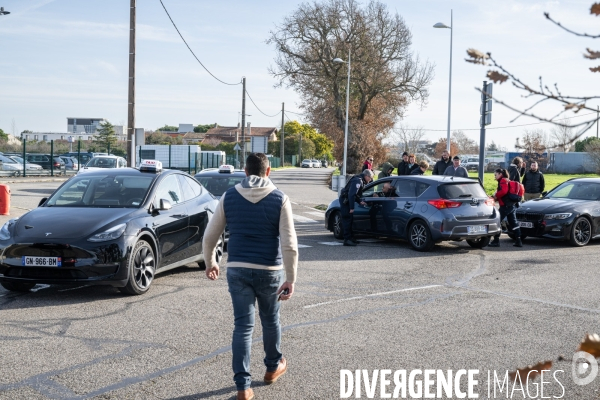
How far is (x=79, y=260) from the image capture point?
8094 mm

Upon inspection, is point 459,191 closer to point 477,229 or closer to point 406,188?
point 477,229

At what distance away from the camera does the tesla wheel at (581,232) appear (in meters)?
14.6

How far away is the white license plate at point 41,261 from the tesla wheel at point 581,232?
10.7 m

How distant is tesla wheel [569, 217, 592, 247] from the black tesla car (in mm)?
8098

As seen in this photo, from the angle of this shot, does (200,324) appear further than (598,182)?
No

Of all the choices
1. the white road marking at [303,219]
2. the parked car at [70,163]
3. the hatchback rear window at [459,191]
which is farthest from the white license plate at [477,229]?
the parked car at [70,163]

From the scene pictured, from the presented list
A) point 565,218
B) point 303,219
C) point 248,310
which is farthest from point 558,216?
point 248,310

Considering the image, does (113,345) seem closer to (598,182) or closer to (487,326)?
(487,326)

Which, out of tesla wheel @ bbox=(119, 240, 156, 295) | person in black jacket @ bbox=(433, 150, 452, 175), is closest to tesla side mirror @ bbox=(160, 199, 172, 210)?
tesla wheel @ bbox=(119, 240, 156, 295)

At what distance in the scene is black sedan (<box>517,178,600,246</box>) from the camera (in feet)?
47.9

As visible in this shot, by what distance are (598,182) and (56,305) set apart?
12.5 meters

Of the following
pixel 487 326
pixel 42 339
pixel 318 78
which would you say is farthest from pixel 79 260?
pixel 318 78

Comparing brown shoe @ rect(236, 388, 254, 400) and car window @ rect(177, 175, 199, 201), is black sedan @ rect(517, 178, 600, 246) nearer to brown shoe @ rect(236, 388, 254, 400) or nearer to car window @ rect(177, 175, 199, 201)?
car window @ rect(177, 175, 199, 201)

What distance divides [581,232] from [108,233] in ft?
34.5
